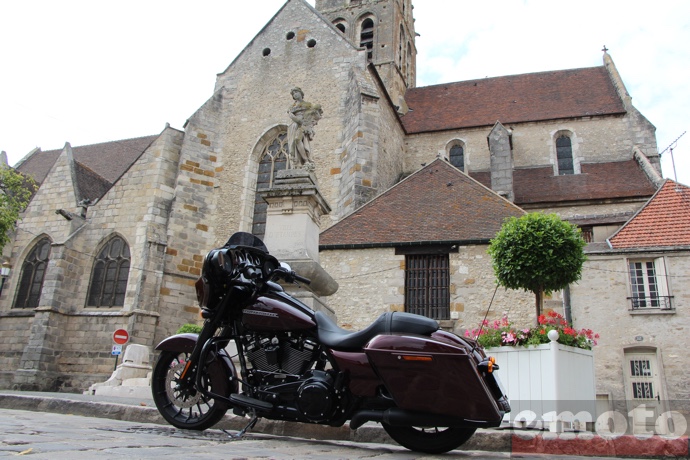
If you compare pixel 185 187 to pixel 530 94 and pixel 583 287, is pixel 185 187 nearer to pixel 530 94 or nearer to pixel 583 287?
pixel 583 287

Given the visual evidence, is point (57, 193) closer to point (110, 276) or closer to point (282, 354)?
point (110, 276)

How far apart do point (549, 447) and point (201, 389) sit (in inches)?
87.7

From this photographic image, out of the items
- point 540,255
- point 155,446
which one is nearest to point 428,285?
point 540,255

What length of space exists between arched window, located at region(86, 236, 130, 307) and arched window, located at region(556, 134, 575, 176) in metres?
15.4

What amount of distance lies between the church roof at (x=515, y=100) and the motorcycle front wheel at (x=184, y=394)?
65.0 feet

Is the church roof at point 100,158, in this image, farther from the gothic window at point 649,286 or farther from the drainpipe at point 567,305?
the gothic window at point 649,286

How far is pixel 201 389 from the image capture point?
3.68 meters

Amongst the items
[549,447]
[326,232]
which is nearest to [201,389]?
[549,447]

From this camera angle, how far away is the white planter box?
5.15 m

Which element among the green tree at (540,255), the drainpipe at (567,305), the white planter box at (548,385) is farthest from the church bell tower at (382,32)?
the white planter box at (548,385)

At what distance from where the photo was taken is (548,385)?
17.2 feet

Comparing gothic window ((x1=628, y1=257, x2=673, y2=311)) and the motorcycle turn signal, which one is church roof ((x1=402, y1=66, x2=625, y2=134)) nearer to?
gothic window ((x1=628, y1=257, x2=673, y2=311))

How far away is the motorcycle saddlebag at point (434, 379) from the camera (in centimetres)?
308

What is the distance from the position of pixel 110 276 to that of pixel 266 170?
221 inches
